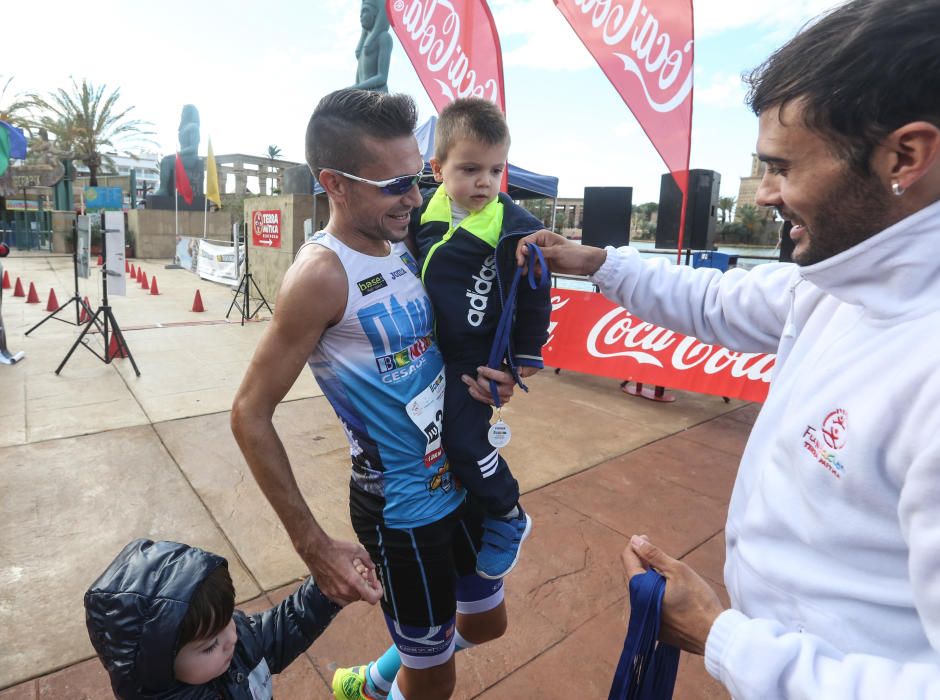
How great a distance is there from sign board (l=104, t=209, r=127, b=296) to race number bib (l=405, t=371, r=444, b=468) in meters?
6.57

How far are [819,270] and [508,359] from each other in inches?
43.1

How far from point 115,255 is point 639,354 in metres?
6.62

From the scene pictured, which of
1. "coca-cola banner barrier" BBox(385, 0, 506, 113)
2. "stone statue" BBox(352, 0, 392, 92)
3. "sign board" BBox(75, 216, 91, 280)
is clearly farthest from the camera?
"stone statue" BBox(352, 0, 392, 92)

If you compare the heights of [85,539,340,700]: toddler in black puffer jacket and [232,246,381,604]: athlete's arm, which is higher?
[232,246,381,604]: athlete's arm

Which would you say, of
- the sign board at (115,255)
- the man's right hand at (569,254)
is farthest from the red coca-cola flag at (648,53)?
the sign board at (115,255)

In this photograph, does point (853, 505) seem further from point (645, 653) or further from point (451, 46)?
point (451, 46)

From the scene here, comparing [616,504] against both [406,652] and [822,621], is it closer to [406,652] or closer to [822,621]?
[406,652]

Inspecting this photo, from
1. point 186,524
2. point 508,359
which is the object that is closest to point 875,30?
point 508,359

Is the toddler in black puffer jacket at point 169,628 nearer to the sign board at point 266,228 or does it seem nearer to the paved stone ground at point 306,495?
the paved stone ground at point 306,495

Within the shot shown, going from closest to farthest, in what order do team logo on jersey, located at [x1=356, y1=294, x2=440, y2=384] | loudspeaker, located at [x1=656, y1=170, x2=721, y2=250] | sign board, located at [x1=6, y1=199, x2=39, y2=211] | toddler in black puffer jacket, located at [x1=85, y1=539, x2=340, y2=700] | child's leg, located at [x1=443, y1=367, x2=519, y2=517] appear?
toddler in black puffer jacket, located at [x1=85, y1=539, x2=340, y2=700]
team logo on jersey, located at [x1=356, y1=294, x2=440, y2=384]
child's leg, located at [x1=443, y1=367, x2=519, y2=517]
loudspeaker, located at [x1=656, y1=170, x2=721, y2=250]
sign board, located at [x1=6, y1=199, x2=39, y2=211]

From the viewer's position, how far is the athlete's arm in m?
1.49

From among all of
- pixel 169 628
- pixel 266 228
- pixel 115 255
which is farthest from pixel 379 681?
pixel 266 228

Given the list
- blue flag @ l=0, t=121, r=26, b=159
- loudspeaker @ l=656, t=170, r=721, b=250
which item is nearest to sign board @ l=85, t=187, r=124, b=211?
blue flag @ l=0, t=121, r=26, b=159

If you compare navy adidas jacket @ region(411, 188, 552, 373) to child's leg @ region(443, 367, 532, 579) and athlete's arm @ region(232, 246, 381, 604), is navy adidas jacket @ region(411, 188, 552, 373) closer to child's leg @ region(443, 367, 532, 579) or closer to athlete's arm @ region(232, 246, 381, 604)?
child's leg @ region(443, 367, 532, 579)
